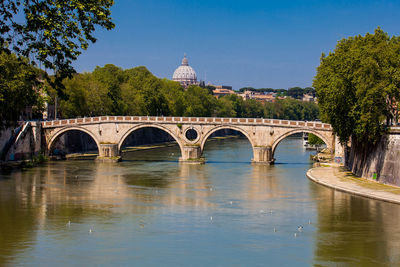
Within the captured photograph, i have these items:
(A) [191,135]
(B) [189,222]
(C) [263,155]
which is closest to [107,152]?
(C) [263,155]

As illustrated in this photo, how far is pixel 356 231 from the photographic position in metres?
33.1

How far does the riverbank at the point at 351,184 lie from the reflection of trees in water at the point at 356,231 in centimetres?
79

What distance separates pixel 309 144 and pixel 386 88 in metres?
52.3

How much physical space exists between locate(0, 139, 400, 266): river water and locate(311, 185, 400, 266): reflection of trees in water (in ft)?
0.18

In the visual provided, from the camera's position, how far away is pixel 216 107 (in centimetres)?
14525

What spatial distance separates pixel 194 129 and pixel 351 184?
92.7 feet

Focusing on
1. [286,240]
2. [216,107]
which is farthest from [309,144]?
[286,240]

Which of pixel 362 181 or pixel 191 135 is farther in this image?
pixel 191 135

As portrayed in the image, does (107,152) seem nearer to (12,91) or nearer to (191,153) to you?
(191,153)

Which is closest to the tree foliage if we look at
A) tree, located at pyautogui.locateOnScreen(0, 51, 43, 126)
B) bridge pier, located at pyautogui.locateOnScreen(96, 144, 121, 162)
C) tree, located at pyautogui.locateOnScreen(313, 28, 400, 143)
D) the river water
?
bridge pier, located at pyautogui.locateOnScreen(96, 144, 121, 162)

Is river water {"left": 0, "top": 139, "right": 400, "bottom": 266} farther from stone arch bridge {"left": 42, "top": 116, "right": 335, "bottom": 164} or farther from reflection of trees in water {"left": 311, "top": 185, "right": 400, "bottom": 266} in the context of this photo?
stone arch bridge {"left": 42, "top": 116, "right": 335, "bottom": 164}

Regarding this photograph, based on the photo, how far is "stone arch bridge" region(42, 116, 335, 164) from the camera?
67.8 metres

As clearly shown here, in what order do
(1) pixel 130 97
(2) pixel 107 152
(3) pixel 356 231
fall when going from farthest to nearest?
1. (1) pixel 130 97
2. (2) pixel 107 152
3. (3) pixel 356 231

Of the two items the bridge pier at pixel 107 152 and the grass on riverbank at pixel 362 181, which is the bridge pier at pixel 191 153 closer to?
the bridge pier at pixel 107 152
